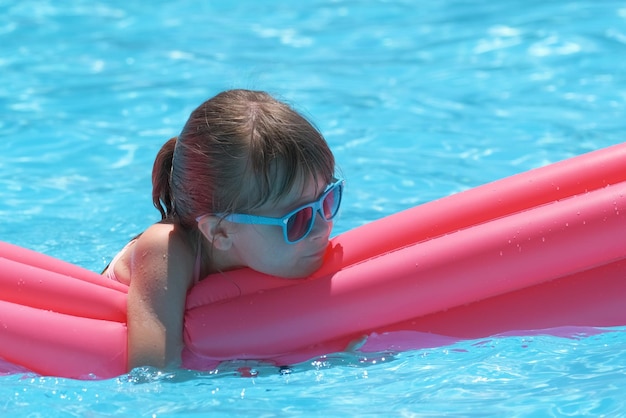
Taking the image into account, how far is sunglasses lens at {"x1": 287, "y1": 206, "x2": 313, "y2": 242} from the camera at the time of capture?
3.16 metres

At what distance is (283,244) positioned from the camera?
3229 millimetres

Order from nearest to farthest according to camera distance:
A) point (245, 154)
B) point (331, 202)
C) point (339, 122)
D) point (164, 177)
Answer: point (245, 154)
point (331, 202)
point (164, 177)
point (339, 122)

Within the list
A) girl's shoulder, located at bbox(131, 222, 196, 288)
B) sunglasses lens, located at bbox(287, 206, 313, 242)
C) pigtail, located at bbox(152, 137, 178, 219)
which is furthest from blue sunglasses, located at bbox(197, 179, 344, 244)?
pigtail, located at bbox(152, 137, 178, 219)

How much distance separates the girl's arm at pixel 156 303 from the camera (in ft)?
10.3

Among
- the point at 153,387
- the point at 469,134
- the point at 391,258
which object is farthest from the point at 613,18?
the point at 153,387

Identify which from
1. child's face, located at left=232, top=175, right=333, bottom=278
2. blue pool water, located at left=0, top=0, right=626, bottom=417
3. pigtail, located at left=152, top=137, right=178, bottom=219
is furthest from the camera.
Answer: pigtail, located at left=152, top=137, right=178, bottom=219

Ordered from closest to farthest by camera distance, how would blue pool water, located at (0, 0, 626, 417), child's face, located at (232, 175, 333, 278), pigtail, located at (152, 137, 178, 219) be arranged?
blue pool water, located at (0, 0, 626, 417) < child's face, located at (232, 175, 333, 278) < pigtail, located at (152, 137, 178, 219)

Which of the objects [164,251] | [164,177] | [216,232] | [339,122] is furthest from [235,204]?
[339,122]

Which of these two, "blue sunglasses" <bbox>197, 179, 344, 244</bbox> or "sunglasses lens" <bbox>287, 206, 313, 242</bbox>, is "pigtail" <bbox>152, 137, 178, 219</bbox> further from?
"sunglasses lens" <bbox>287, 206, 313, 242</bbox>

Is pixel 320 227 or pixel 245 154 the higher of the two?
pixel 245 154

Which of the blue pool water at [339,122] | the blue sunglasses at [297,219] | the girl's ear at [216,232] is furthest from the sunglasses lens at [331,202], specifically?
the blue pool water at [339,122]

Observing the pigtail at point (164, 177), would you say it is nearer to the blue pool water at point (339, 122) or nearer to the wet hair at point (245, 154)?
the wet hair at point (245, 154)

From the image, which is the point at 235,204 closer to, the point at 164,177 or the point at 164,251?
the point at 164,251

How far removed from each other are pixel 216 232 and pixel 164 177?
0.31 metres
